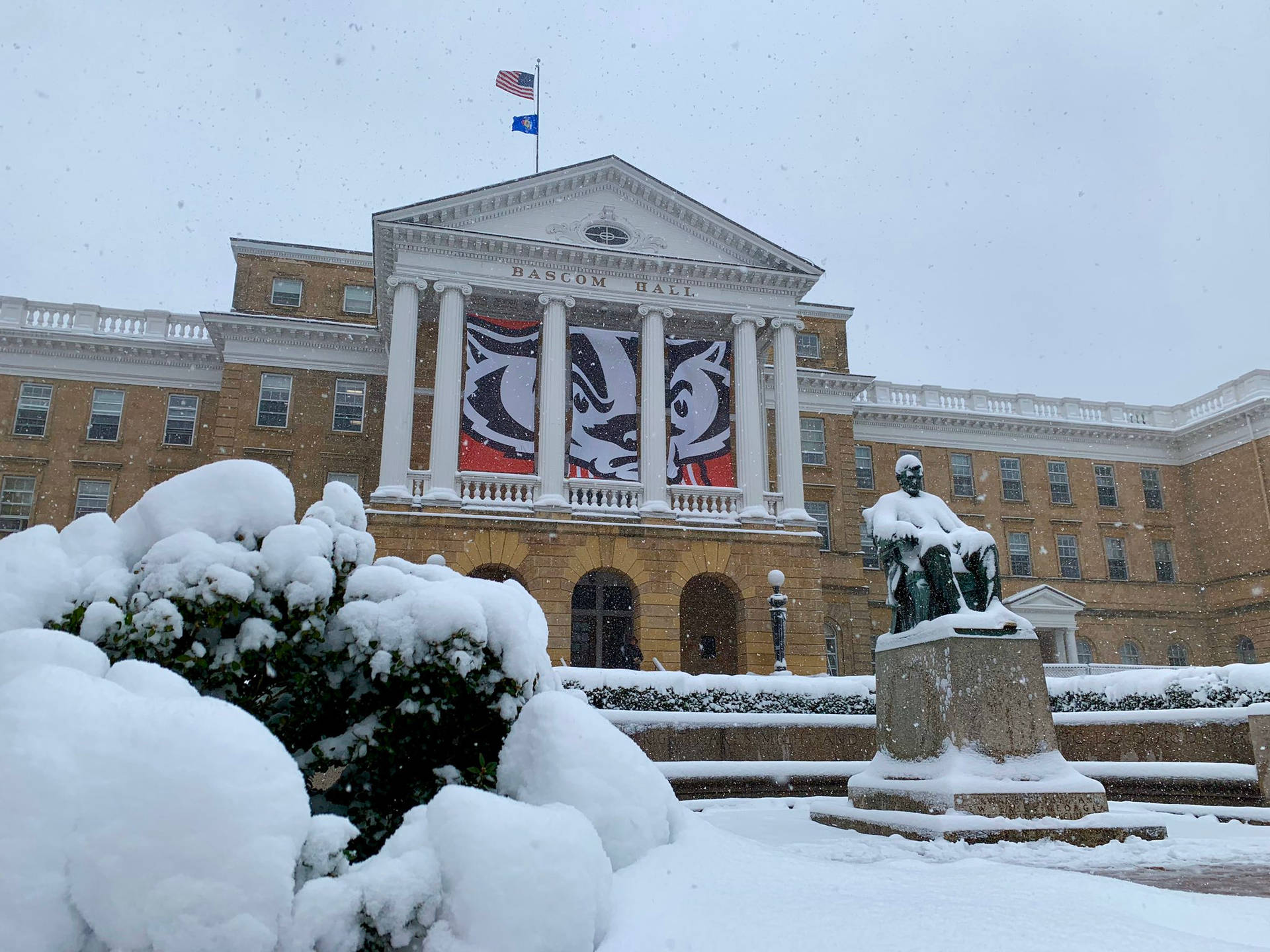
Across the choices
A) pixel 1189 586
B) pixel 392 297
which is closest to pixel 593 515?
pixel 392 297

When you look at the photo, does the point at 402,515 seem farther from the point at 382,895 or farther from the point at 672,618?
the point at 382,895

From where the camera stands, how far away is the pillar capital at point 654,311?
2823cm

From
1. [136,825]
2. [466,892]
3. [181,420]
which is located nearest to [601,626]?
[181,420]

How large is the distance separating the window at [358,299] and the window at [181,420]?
6.64 meters

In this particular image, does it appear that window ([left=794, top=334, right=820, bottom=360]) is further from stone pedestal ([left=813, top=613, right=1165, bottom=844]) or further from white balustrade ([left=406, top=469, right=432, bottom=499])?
stone pedestal ([left=813, top=613, right=1165, bottom=844])

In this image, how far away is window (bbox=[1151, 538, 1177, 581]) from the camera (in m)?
42.4

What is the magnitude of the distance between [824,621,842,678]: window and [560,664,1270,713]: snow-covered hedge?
67.6 ft

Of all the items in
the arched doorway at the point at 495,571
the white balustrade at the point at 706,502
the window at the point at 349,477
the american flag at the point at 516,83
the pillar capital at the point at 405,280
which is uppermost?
the american flag at the point at 516,83

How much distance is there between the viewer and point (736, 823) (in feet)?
28.1

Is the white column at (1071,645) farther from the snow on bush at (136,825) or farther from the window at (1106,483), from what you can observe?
the snow on bush at (136,825)

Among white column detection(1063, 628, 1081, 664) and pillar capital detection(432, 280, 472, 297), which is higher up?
pillar capital detection(432, 280, 472, 297)

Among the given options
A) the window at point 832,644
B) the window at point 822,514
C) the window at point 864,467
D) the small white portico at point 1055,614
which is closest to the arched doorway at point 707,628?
the window at point 832,644

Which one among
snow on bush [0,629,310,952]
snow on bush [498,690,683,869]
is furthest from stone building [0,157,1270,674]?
snow on bush [0,629,310,952]

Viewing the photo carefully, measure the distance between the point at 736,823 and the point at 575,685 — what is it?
A: 604 cm
